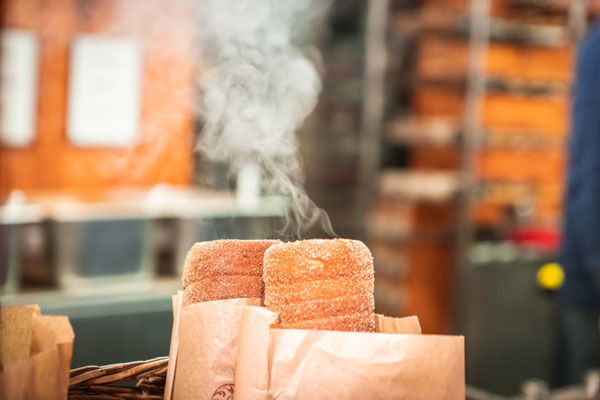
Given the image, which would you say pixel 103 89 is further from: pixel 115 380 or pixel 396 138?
pixel 115 380

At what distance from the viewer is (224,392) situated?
76 centimetres

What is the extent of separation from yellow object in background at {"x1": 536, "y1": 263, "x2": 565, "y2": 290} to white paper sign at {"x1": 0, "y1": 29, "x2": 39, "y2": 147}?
2975 millimetres

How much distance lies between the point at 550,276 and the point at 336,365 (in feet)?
11.2

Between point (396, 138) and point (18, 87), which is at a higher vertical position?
point (18, 87)

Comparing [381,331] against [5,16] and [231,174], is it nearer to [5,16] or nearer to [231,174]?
[231,174]

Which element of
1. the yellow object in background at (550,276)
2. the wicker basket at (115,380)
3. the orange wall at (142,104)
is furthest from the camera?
the yellow object in background at (550,276)

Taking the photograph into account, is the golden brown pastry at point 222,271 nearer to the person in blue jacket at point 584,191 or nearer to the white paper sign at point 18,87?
the person in blue jacket at point 584,191

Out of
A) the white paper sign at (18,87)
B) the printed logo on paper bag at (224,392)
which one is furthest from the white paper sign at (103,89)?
the printed logo on paper bag at (224,392)

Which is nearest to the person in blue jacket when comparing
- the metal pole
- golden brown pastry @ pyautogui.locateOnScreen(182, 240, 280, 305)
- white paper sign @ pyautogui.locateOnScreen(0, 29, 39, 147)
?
golden brown pastry @ pyautogui.locateOnScreen(182, 240, 280, 305)

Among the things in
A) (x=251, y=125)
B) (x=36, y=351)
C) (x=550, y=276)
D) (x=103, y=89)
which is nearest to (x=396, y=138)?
(x=550, y=276)

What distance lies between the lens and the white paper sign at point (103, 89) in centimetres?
376

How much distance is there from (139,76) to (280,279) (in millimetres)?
3352

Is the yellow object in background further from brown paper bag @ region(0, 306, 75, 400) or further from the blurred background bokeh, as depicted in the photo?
brown paper bag @ region(0, 306, 75, 400)

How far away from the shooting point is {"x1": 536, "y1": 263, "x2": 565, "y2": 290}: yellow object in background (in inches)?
150
